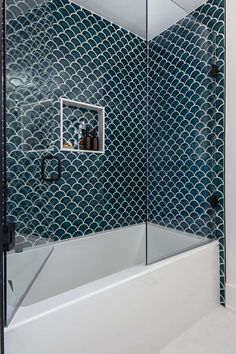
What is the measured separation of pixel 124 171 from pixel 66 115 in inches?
34.8

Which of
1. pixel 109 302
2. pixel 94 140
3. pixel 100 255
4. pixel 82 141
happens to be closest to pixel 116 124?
pixel 94 140

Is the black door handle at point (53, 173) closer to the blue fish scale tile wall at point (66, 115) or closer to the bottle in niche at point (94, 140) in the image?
the blue fish scale tile wall at point (66, 115)

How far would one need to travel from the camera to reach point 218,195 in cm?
220

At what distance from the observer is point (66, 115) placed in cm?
230

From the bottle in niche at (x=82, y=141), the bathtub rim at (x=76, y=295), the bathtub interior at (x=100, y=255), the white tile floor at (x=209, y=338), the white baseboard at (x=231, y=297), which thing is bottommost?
the white tile floor at (x=209, y=338)

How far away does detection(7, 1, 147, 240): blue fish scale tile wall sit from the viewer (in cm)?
173

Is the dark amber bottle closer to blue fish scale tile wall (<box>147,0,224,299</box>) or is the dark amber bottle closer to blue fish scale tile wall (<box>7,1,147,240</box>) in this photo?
blue fish scale tile wall (<box>7,1,147,240</box>)

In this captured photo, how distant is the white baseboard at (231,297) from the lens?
81.3 inches

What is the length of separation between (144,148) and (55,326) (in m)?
2.18

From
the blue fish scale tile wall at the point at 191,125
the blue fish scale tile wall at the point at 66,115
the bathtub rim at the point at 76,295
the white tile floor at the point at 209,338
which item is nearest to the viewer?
the bathtub rim at the point at 76,295

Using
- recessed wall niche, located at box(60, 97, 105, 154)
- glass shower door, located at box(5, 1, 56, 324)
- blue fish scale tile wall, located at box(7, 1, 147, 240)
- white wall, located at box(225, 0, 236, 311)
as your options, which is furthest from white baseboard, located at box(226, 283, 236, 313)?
recessed wall niche, located at box(60, 97, 105, 154)

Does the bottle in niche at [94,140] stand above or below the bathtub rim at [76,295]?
above

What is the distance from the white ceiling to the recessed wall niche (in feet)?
3.01

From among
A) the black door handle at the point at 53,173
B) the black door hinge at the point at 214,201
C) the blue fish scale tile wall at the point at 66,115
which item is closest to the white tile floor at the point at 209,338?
the black door hinge at the point at 214,201
